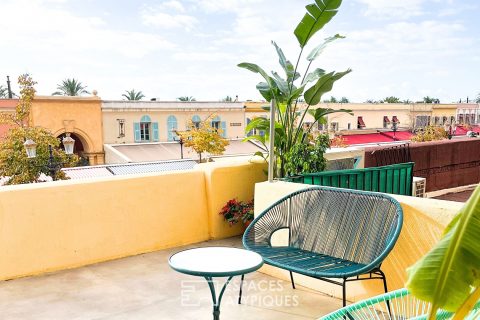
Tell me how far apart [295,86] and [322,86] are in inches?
15.9

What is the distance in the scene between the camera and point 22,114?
1653 centimetres

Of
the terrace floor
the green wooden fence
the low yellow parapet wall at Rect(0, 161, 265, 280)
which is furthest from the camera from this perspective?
the green wooden fence

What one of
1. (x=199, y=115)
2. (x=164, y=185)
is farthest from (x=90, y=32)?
(x=164, y=185)

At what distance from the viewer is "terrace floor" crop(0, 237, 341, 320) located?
354cm

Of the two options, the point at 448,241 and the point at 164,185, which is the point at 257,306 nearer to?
the point at 164,185

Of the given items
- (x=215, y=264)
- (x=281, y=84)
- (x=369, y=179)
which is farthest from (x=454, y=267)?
(x=281, y=84)

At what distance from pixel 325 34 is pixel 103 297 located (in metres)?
4.09

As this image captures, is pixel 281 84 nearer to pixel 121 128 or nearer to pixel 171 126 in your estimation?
pixel 121 128

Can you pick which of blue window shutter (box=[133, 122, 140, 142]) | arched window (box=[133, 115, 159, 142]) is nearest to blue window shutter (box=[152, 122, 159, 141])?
arched window (box=[133, 115, 159, 142])

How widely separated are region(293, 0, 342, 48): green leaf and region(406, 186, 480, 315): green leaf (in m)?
4.14

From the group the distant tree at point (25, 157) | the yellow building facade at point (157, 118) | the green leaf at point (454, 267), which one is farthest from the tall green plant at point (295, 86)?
the yellow building facade at point (157, 118)

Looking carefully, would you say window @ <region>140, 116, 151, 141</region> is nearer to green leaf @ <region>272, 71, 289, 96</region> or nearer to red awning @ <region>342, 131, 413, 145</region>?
red awning @ <region>342, 131, 413, 145</region>

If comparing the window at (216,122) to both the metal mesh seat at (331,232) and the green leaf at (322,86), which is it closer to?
the green leaf at (322,86)

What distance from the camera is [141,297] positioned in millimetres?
3889
